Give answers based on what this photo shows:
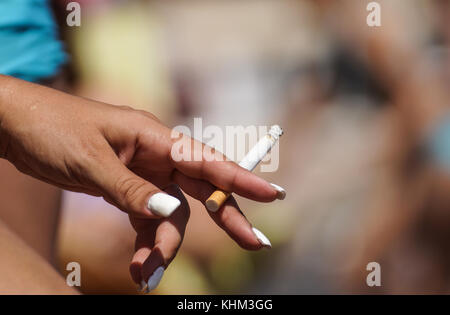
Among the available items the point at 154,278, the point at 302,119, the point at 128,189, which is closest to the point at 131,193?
the point at 128,189

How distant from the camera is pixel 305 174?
1371 millimetres

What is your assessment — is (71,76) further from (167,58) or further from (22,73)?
(22,73)

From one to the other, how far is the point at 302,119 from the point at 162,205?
2.99ft

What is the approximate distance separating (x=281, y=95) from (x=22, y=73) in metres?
0.75

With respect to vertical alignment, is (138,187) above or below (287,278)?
above

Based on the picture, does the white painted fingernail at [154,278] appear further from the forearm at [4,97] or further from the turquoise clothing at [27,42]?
the turquoise clothing at [27,42]

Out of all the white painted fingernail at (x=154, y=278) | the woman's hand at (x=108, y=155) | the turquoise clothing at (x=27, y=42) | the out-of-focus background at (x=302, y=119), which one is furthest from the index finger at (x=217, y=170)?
the out-of-focus background at (x=302, y=119)

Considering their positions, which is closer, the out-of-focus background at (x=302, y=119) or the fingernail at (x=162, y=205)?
the fingernail at (x=162, y=205)

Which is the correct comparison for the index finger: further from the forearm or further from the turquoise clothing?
the turquoise clothing

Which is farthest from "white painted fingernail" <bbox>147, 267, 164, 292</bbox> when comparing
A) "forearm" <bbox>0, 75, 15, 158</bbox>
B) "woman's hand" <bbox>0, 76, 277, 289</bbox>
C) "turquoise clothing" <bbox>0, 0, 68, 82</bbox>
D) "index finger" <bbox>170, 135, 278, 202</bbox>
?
"turquoise clothing" <bbox>0, 0, 68, 82</bbox>

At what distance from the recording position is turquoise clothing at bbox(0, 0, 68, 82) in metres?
0.81

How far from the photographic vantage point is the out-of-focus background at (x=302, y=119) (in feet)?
4.33

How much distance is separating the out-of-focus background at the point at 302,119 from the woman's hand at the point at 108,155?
69 centimetres
